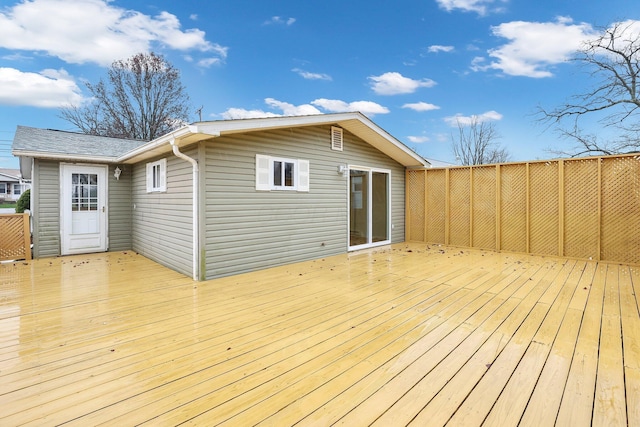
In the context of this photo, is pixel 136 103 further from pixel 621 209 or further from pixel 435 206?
pixel 621 209

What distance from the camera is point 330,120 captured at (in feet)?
21.0

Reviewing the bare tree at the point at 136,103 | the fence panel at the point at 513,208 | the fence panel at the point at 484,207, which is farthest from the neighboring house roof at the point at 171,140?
the bare tree at the point at 136,103

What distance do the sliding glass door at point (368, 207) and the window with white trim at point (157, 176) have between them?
166 inches

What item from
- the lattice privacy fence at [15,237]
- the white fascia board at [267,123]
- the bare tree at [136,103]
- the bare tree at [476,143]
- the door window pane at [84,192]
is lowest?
the lattice privacy fence at [15,237]

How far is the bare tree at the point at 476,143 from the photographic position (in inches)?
710

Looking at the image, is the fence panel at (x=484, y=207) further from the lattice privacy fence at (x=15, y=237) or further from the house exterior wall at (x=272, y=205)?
the lattice privacy fence at (x=15, y=237)

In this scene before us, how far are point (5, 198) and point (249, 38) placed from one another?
32390 millimetres

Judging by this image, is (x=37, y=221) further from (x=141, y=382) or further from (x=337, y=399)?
(x=337, y=399)

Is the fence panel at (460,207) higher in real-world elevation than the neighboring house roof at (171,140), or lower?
lower

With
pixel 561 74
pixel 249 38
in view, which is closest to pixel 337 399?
pixel 249 38

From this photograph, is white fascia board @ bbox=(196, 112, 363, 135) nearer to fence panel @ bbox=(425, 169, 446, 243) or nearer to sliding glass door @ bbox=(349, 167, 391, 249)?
sliding glass door @ bbox=(349, 167, 391, 249)

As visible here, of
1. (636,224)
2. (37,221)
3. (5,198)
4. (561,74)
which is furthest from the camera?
(5,198)

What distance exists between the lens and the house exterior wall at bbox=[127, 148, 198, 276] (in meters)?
5.20

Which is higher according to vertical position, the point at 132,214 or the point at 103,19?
the point at 103,19
